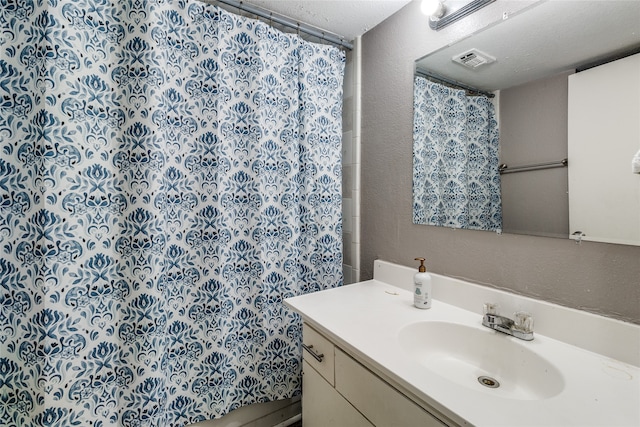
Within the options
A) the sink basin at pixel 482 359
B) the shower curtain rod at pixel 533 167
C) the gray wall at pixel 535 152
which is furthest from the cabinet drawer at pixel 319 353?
the shower curtain rod at pixel 533 167

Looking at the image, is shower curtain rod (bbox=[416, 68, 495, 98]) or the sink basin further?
shower curtain rod (bbox=[416, 68, 495, 98])

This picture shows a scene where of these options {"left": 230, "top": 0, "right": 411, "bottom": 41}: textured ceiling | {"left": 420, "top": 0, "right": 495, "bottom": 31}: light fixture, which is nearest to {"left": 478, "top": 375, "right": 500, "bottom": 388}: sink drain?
{"left": 420, "top": 0, "right": 495, "bottom": 31}: light fixture

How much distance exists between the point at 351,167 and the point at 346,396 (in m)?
1.16

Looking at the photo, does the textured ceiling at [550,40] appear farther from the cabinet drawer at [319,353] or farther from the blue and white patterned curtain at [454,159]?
the cabinet drawer at [319,353]

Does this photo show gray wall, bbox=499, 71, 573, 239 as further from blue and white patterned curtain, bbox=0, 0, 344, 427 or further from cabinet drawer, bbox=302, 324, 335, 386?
blue and white patterned curtain, bbox=0, 0, 344, 427

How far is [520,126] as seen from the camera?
935mm

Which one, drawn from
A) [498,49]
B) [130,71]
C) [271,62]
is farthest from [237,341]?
[498,49]

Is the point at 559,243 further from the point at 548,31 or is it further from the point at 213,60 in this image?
the point at 213,60

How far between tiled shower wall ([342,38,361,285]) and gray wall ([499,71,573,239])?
78 cm

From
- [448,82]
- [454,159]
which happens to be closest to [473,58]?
[448,82]

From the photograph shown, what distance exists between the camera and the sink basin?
755 millimetres

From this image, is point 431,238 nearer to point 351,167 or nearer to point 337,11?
point 351,167

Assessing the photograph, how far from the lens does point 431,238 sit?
Answer: 4.02ft

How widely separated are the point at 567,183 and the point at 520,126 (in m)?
0.24
